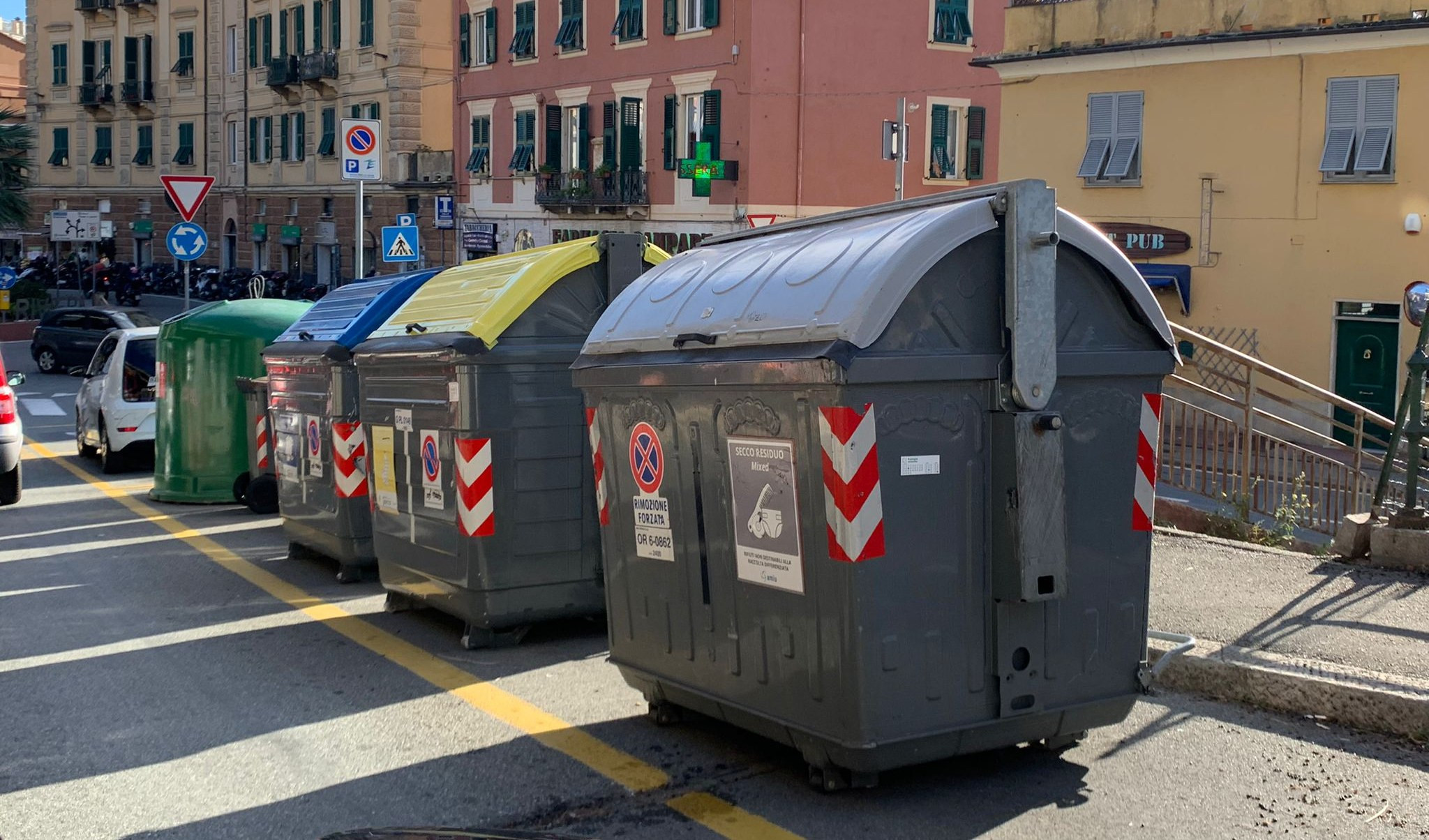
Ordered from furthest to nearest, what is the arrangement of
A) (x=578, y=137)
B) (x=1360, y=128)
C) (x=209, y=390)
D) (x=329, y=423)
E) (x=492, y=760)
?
(x=578, y=137) → (x=1360, y=128) → (x=209, y=390) → (x=329, y=423) → (x=492, y=760)

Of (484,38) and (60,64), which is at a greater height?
(60,64)

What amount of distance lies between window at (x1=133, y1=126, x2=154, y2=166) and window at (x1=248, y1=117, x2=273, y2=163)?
296 inches

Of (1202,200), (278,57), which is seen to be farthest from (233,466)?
(278,57)

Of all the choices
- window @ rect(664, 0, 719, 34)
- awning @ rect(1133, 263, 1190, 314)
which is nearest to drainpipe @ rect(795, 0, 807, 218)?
window @ rect(664, 0, 719, 34)

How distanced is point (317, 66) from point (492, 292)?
4457cm

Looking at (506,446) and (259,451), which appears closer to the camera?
(506,446)

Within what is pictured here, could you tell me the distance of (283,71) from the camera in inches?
2041

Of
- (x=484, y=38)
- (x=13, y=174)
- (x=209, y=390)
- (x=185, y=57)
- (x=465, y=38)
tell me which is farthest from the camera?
(x=185, y=57)

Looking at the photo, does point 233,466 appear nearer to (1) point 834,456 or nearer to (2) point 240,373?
(2) point 240,373

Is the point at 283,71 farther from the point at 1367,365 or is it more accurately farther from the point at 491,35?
the point at 1367,365

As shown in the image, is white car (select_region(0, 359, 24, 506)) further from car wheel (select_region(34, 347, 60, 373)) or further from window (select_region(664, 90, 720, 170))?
window (select_region(664, 90, 720, 170))

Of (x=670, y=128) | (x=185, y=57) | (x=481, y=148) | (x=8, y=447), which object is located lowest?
(x=8, y=447)

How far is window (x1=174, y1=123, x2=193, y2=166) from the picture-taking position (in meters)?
58.6

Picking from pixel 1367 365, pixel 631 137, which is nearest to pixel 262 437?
pixel 1367 365
